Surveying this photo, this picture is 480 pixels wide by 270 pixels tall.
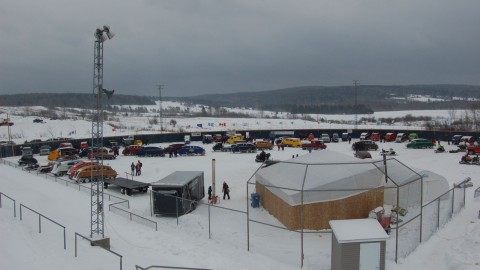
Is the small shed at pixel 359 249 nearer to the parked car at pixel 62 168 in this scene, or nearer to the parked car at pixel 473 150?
the parked car at pixel 62 168

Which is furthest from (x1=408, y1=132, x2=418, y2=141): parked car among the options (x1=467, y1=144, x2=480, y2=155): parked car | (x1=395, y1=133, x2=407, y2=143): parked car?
(x1=467, y1=144, x2=480, y2=155): parked car

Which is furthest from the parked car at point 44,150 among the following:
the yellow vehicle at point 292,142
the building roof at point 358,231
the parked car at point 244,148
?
the building roof at point 358,231

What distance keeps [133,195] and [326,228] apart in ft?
45.8

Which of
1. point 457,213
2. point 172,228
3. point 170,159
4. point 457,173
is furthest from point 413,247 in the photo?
point 170,159

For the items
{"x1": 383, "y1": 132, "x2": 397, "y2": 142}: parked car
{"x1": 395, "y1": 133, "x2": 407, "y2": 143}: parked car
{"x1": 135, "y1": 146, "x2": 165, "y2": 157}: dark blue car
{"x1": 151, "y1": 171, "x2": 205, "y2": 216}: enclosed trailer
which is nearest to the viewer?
{"x1": 151, "y1": 171, "x2": 205, "y2": 216}: enclosed trailer

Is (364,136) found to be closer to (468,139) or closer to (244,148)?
(468,139)

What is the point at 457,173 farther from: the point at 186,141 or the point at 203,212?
the point at 186,141

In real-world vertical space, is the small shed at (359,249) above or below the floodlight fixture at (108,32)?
below

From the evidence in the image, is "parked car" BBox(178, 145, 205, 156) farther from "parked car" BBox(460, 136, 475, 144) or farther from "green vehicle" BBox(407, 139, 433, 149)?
"parked car" BBox(460, 136, 475, 144)

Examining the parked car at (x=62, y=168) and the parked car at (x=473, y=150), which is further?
the parked car at (x=473, y=150)

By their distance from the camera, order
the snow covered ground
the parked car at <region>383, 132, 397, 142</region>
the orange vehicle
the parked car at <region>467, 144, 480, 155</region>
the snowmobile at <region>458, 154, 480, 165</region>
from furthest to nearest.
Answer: the parked car at <region>383, 132, 397, 142</region>, the parked car at <region>467, 144, 480, 155</region>, the snowmobile at <region>458, 154, 480, 165</region>, the orange vehicle, the snow covered ground

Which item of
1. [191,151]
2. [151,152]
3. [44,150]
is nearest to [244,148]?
[191,151]

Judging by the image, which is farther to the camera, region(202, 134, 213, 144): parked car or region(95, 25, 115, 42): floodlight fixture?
region(202, 134, 213, 144): parked car

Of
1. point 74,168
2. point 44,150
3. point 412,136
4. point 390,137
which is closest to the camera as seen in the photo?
point 74,168
